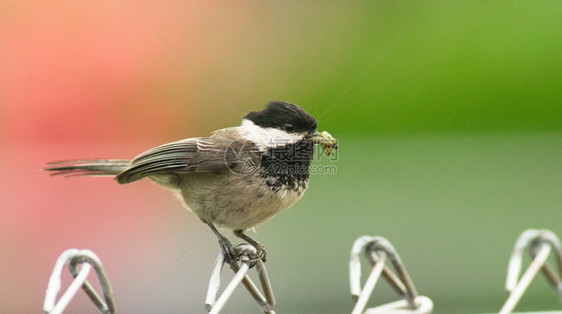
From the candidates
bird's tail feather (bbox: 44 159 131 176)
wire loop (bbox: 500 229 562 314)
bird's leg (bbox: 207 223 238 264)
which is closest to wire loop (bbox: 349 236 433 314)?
wire loop (bbox: 500 229 562 314)

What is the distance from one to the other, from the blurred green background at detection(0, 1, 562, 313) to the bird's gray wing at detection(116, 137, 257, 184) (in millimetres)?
770

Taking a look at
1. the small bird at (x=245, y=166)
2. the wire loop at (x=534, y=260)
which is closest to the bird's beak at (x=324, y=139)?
the small bird at (x=245, y=166)

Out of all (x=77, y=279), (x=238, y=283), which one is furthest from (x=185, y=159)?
(x=77, y=279)

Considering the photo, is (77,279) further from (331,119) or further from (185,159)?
(331,119)

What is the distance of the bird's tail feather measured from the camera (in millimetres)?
1808

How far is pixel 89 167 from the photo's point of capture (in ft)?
6.20

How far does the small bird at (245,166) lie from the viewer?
5.62 ft

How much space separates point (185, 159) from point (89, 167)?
0.36m

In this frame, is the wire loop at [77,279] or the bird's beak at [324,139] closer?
the wire loop at [77,279]

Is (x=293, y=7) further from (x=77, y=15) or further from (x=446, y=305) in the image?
(x=446, y=305)

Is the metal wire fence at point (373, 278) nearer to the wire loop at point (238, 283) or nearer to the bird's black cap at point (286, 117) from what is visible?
the wire loop at point (238, 283)

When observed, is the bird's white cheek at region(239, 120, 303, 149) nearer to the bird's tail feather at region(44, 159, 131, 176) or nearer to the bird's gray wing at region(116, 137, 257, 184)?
the bird's gray wing at region(116, 137, 257, 184)

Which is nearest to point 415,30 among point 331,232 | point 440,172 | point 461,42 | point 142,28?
point 461,42

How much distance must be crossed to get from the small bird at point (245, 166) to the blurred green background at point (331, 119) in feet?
2.35
